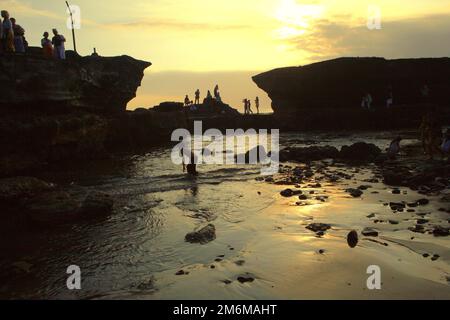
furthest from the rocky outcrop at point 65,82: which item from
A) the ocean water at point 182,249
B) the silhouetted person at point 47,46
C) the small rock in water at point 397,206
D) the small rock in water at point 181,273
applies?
the small rock in water at point 397,206

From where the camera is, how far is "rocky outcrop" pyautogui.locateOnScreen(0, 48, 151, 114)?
23.6 meters

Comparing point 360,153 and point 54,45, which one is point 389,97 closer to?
point 360,153

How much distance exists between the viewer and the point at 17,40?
24406 mm

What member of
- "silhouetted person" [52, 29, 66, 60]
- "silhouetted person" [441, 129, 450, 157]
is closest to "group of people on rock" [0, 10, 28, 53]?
"silhouetted person" [52, 29, 66, 60]

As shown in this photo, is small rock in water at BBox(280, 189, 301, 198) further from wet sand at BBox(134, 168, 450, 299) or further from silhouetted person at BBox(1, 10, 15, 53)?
silhouetted person at BBox(1, 10, 15, 53)

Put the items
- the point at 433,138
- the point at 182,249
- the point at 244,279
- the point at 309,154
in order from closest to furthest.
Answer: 1. the point at 244,279
2. the point at 182,249
3. the point at 433,138
4. the point at 309,154

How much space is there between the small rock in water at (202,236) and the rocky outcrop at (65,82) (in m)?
18.0

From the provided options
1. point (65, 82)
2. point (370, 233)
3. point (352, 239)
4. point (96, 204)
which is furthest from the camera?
point (65, 82)

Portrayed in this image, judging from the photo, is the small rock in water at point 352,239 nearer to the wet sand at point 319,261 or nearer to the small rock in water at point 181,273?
the wet sand at point 319,261

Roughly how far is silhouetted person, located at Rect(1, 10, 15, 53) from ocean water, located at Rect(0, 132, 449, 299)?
39.3ft

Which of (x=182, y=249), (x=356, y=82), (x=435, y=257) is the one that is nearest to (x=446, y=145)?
(x=435, y=257)

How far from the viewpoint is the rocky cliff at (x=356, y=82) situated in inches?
2136

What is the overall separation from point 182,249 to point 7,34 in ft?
62.9
